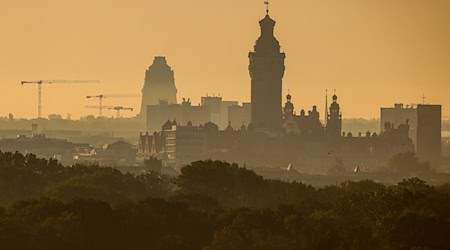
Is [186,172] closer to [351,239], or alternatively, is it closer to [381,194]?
[381,194]

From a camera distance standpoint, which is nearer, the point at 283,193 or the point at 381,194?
the point at 381,194

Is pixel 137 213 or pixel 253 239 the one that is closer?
pixel 253 239

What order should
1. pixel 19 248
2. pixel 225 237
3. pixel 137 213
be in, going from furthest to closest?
pixel 137 213, pixel 225 237, pixel 19 248

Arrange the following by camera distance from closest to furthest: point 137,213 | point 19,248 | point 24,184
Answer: point 19,248 → point 137,213 → point 24,184

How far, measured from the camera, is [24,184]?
16788 centimetres

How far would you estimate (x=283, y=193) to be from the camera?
171625 millimetres

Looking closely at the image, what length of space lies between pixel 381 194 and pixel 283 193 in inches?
1377

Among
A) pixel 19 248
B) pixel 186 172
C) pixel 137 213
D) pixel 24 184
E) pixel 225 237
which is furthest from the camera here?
pixel 186 172

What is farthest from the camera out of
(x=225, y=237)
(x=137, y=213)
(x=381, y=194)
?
(x=381, y=194)

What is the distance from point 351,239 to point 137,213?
14.6 metres

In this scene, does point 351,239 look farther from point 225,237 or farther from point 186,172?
point 186,172

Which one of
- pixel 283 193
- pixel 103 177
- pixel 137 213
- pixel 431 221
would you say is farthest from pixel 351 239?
pixel 103 177

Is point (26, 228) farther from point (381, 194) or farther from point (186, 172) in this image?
point (186, 172)

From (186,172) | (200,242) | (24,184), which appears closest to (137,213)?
(200,242)
